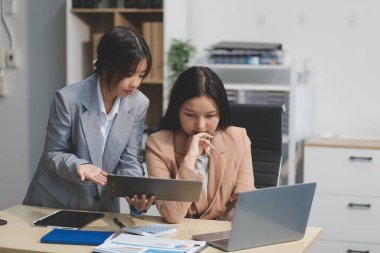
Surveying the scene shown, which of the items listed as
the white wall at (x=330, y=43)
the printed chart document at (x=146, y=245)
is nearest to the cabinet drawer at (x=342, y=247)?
the white wall at (x=330, y=43)

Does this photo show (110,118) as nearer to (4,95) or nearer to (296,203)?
(296,203)

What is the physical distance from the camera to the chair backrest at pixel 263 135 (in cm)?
291

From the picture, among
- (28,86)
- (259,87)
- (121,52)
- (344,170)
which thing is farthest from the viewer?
(28,86)

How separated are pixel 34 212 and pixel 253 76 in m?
2.10

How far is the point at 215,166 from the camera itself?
253cm

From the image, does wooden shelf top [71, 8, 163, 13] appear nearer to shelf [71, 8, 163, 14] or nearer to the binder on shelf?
shelf [71, 8, 163, 14]

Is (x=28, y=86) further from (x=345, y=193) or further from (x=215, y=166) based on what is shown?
(x=215, y=166)

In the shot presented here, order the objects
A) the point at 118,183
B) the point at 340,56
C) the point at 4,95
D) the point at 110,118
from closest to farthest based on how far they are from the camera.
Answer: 1. the point at 118,183
2. the point at 110,118
3. the point at 340,56
4. the point at 4,95

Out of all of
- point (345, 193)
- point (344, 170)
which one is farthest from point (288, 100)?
point (345, 193)

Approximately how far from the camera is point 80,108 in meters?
2.46

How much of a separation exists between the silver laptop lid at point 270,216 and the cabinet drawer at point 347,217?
1.70 meters

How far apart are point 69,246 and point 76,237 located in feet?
0.17

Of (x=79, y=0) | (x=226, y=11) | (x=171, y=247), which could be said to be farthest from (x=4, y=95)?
(x=171, y=247)

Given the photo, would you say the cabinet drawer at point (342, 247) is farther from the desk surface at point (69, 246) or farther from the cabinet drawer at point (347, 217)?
the desk surface at point (69, 246)
